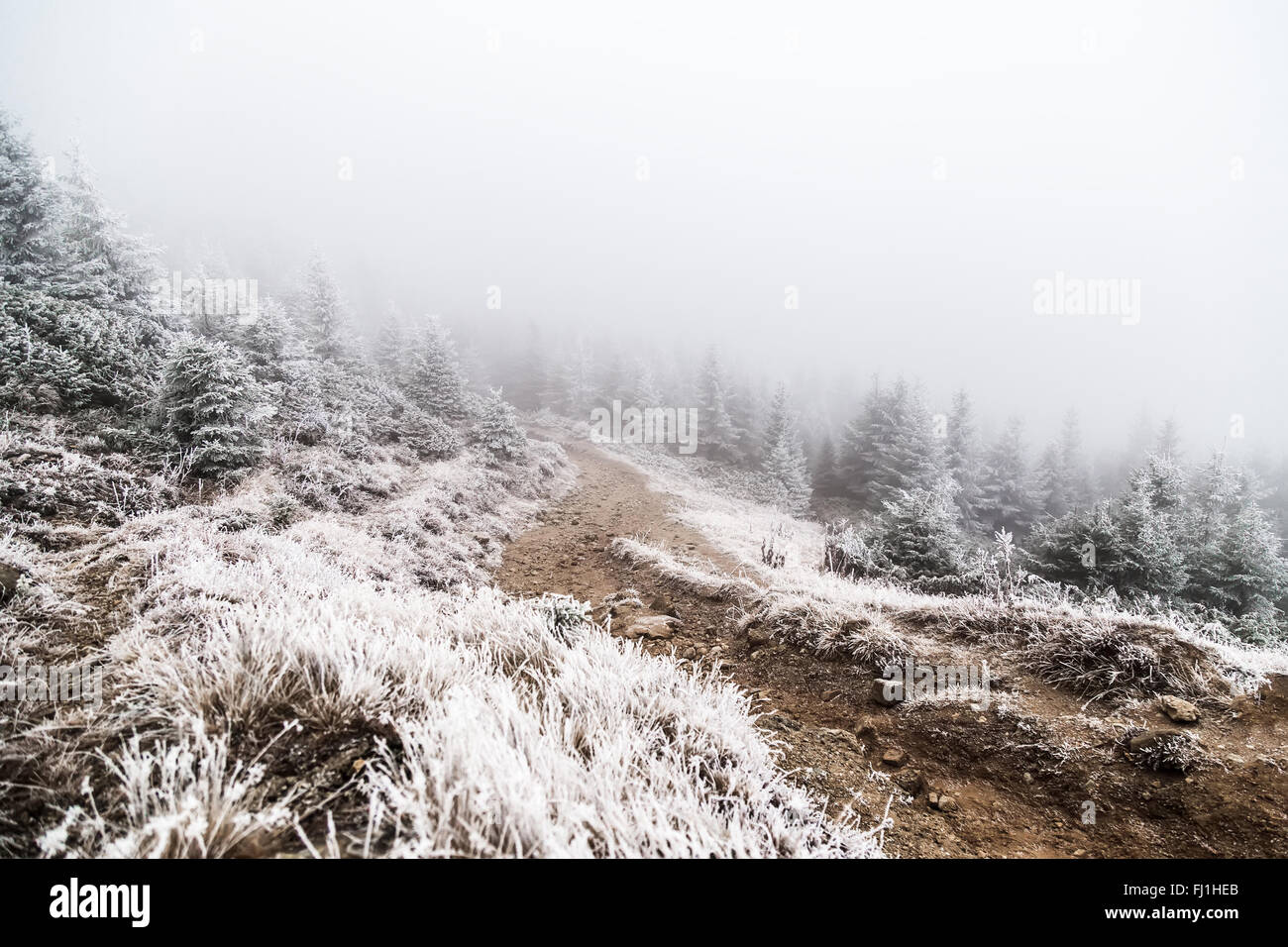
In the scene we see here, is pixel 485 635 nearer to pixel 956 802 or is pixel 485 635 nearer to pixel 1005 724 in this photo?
pixel 956 802

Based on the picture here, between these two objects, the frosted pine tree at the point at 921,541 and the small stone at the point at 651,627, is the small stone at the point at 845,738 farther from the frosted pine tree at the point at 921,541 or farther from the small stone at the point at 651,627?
the frosted pine tree at the point at 921,541

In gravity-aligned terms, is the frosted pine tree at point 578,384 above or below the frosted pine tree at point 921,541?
above

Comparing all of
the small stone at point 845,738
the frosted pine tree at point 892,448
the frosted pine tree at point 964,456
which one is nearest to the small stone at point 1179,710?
the small stone at point 845,738

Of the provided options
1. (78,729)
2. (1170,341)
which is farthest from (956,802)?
(1170,341)

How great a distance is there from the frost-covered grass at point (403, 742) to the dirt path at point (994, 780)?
792 millimetres

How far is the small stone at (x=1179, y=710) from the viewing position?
3998mm

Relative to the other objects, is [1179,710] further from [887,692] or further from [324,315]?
[324,315]

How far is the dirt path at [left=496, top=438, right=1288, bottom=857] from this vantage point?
3164 mm

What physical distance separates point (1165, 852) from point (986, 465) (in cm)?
3486

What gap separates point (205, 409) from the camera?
30.2ft

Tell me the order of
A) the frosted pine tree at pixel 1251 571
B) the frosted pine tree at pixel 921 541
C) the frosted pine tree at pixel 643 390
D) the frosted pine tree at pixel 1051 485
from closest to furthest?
the frosted pine tree at pixel 921 541, the frosted pine tree at pixel 1251 571, the frosted pine tree at pixel 1051 485, the frosted pine tree at pixel 643 390

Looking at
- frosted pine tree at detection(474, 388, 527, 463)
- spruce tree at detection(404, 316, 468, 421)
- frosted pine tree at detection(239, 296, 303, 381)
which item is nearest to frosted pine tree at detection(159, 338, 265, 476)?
frosted pine tree at detection(239, 296, 303, 381)

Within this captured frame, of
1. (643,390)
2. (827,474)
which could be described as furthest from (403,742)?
(643,390)

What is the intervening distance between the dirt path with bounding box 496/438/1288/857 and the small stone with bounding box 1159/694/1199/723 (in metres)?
0.15
